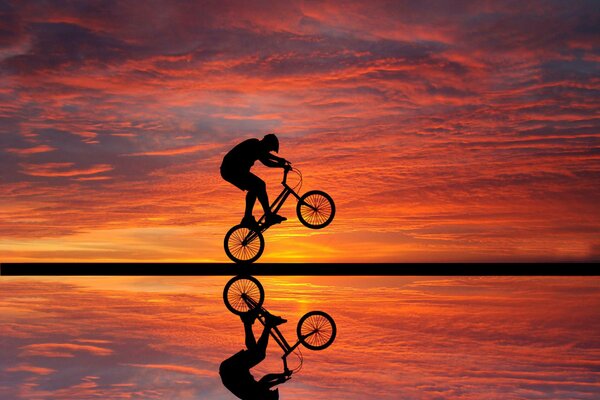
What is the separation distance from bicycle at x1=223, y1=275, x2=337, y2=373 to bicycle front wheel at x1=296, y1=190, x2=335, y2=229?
330 cm


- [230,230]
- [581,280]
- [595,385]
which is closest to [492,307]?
[595,385]

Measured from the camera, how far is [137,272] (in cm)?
1745

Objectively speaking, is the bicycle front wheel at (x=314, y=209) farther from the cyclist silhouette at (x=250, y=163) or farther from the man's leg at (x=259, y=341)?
the man's leg at (x=259, y=341)

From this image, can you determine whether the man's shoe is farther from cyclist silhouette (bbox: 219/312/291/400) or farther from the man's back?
the man's back

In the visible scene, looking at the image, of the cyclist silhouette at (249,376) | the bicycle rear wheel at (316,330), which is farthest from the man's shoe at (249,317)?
the cyclist silhouette at (249,376)

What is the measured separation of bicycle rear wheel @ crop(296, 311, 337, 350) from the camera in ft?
28.1

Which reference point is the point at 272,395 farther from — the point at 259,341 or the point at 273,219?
the point at 273,219

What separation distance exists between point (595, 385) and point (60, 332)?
6679 millimetres

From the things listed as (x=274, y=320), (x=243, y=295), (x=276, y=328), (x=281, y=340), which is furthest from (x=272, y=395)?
(x=243, y=295)

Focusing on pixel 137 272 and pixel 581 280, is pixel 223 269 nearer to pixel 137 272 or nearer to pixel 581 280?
pixel 137 272

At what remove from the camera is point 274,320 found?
9.88 m

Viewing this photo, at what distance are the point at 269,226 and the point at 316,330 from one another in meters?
7.83

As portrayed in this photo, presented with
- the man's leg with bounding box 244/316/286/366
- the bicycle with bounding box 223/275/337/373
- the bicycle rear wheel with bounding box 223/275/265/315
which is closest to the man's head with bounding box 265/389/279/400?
the bicycle with bounding box 223/275/337/373

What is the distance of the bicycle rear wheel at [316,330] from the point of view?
8.58 meters
